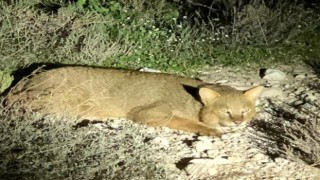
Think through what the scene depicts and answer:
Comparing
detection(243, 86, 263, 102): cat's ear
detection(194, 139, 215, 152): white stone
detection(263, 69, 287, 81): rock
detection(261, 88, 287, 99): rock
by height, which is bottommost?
detection(263, 69, 287, 81): rock

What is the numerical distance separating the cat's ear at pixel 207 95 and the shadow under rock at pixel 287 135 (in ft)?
1.68

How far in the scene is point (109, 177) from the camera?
15.7 feet

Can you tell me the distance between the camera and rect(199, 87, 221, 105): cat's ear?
6.26m

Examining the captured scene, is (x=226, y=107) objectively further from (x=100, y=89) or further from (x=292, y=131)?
(x=100, y=89)

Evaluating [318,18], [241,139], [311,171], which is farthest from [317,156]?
[318,18]

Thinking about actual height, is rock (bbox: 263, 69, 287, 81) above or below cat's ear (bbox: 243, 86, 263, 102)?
below

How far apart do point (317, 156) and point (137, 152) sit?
1.53m

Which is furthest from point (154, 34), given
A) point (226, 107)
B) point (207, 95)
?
point (226, 107)

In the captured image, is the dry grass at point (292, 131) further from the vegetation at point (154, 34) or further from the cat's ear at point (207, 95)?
the vegetation at point (154, 34)

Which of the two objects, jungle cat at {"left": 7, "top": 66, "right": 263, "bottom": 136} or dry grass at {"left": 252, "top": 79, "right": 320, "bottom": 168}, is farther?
jungle cat at {"left": 7, "top": 66, "right": 263, "bottom": 136}

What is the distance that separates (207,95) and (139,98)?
700mm

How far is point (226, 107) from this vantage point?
6.24m

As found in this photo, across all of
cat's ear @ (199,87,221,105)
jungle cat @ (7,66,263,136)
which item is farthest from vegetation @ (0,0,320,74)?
cat's ear @ (199,87,221,105)

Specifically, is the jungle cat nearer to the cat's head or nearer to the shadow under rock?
the cat's head
